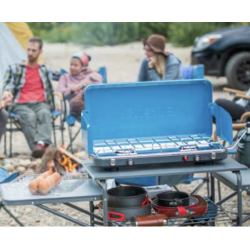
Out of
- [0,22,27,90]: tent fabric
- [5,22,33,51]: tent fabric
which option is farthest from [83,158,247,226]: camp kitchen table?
[5,22,33,51]: tent fabric

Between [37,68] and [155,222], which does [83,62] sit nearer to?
[37,68]

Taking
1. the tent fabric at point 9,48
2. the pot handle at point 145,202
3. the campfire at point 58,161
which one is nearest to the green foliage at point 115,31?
the tent fabric at point 9,48

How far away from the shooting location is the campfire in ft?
19.1

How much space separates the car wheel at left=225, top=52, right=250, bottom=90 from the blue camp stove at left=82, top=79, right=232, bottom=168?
6621mm

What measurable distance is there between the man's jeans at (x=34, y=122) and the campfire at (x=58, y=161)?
98cm

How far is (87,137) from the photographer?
3.46 meters

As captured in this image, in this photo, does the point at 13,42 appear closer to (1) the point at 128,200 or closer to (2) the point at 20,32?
(2) the point at 20,32

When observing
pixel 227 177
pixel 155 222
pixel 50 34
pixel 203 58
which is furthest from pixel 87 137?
pixel 50 34

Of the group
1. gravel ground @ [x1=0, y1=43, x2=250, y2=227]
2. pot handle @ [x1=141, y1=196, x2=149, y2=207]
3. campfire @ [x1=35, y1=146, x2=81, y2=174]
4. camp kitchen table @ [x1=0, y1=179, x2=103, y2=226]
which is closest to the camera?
camp kitchen table @ [x1=0, y1=179, x2=103, y2=226]

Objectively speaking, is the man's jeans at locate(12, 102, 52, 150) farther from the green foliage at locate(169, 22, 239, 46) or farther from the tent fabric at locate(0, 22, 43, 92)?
the green foliage at locate(169, 22, 239, 46)

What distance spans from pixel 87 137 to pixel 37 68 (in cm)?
382

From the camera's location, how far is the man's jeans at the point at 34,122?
268 inches

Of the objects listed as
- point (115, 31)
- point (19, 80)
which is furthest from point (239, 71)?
point (115, 31)
